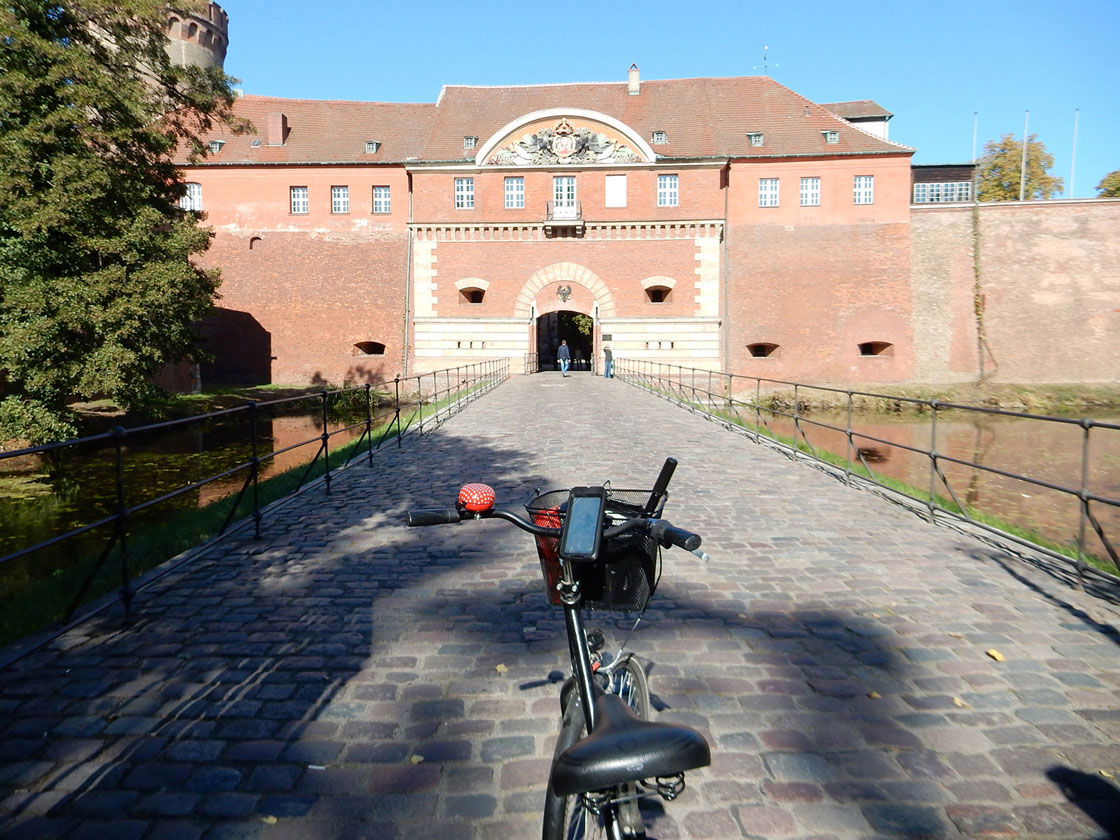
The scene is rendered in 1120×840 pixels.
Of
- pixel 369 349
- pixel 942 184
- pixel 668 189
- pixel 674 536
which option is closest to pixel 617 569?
pixel 674 536

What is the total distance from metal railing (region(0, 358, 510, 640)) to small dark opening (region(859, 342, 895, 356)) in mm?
15358

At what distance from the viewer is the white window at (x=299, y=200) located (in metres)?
31.5

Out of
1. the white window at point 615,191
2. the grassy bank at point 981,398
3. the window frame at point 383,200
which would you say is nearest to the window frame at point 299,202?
the window frame at point 383,200

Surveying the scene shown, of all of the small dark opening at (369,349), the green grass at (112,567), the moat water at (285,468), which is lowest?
the moat water at (285,468)

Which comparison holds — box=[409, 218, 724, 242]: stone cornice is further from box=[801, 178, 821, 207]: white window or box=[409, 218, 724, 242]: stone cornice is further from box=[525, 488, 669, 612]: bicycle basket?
box=[525, 488, 669, 612]: bicycle basket

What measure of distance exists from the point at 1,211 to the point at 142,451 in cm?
589

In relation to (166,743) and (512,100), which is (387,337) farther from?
(166,743)

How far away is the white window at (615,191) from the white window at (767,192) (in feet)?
18.9

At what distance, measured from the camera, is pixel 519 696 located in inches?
132

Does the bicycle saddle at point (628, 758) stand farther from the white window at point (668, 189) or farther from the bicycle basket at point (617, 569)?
the white window at point (668, 189)

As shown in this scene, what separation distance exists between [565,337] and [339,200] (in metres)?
20.0

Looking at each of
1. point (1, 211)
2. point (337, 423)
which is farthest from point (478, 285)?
point (1, 211)

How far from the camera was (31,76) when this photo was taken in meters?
14.4

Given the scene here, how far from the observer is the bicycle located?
58.5 inches
